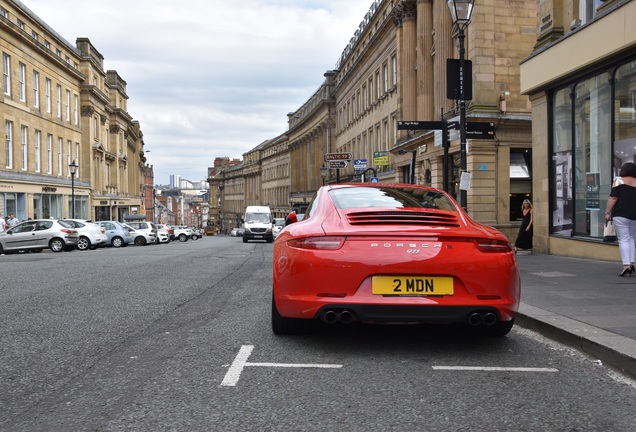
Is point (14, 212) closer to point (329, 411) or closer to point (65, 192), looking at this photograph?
point (65, 192)

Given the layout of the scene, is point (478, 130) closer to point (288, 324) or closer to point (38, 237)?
point (288, 324)

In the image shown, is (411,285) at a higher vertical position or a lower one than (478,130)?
lower

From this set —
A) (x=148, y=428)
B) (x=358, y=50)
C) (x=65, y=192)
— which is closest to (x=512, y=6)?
(x=148, y=428)

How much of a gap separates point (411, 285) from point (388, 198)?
131 centimetres

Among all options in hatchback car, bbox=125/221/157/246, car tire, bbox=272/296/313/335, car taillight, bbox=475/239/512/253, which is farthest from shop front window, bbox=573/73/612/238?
hatchback car, bbox=125/221/157/246

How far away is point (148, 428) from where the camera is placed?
10.5 ft

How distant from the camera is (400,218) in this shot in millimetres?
5039

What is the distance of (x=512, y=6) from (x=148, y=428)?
2417cm

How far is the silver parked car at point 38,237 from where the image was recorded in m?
24.2

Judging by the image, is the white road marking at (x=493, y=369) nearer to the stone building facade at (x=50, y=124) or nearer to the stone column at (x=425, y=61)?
the stone column at (x=425, y=61)

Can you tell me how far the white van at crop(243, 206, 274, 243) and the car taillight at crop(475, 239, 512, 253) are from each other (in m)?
36.8

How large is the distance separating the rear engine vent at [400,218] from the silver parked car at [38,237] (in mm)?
22762

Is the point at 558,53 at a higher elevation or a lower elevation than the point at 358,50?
lower

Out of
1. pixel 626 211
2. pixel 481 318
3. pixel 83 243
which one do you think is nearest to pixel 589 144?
pixel 626 211
